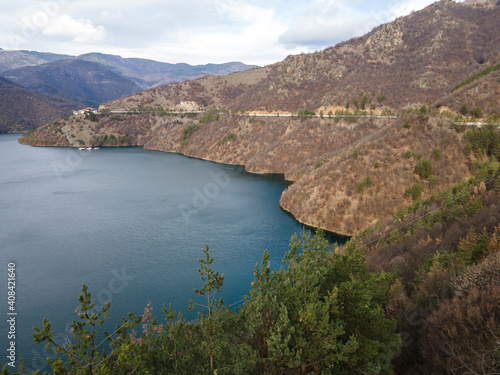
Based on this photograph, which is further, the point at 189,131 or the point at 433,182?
the point at 189,131

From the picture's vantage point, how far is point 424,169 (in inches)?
1679

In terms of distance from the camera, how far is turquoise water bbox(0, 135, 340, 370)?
2717 cm

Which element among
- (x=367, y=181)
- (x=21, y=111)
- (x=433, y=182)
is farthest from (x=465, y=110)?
(x=21, y=111)

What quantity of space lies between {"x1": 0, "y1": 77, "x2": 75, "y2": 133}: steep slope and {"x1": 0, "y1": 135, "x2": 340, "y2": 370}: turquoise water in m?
119

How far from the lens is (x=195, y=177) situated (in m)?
72.9

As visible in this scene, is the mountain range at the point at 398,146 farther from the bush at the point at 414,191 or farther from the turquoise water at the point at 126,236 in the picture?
the turquoise water at the point at 126,236

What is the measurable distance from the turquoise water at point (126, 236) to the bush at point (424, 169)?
1865 cm

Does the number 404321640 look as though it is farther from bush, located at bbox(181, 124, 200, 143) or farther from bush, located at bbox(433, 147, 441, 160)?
bush, located at bbox(181, 124, 200, 143)

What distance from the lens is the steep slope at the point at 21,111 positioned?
17038 cm

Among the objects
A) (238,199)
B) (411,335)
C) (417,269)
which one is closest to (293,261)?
(411,335)

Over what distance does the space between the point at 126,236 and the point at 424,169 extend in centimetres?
4154
